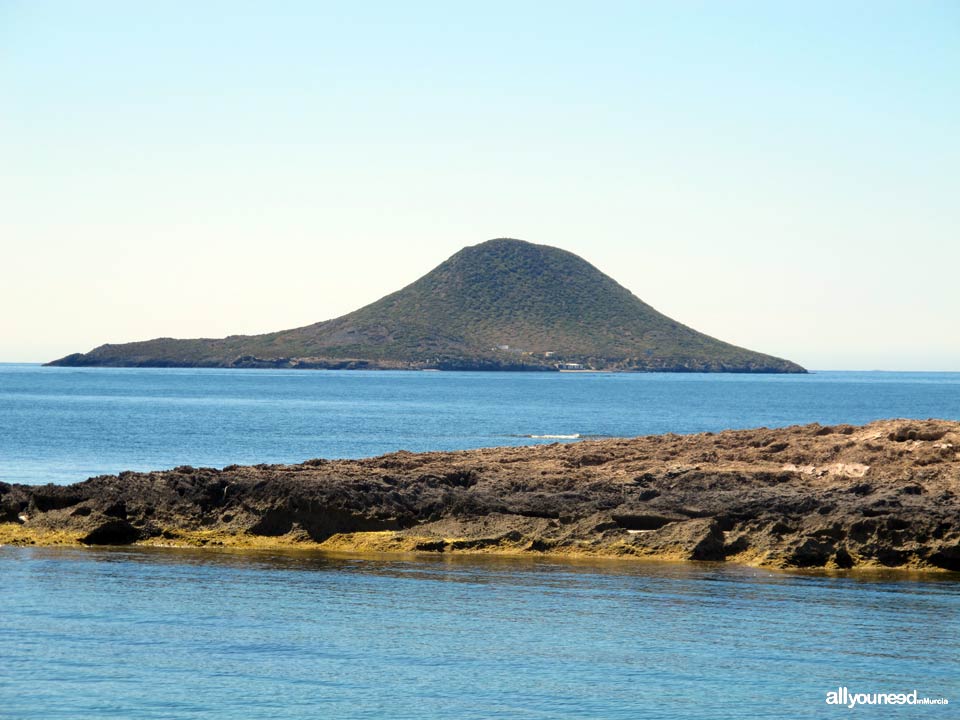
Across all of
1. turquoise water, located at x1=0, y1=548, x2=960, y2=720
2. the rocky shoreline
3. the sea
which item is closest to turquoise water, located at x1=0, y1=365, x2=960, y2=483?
the rocky shoreline

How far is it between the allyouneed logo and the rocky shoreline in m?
10.6

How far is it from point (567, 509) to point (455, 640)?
36.0 feet

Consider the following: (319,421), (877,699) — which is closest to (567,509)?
(877,699)

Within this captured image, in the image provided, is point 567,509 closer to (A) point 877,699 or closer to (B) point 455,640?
(B) point 455,640

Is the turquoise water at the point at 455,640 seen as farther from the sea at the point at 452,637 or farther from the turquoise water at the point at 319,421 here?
the turquoise water at the point at 319,421

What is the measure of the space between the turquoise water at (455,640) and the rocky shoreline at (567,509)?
179 centimetres

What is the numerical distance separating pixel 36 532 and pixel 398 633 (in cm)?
1416

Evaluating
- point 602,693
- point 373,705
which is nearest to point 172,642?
point 373,705

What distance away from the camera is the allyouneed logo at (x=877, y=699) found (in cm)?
1645

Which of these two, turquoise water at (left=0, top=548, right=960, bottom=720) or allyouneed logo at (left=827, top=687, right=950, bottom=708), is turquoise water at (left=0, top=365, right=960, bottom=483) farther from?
allyouneed logo at (left=827, top=687, right=950, bottom=708)

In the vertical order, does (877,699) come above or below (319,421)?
below

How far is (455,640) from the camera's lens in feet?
64.5

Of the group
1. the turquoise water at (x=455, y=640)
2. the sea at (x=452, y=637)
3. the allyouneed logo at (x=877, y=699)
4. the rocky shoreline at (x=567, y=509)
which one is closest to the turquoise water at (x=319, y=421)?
the rocky shoreline at (x=567, y=509)

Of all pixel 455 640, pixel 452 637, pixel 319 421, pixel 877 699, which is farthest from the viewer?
pixel 319 421
